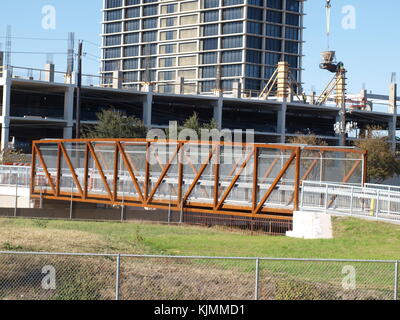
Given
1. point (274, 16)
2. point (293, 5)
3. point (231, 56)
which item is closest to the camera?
point (231, 56)

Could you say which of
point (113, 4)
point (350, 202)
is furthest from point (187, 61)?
point (350, 202)

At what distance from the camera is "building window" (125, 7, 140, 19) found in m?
151

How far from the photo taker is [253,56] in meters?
138

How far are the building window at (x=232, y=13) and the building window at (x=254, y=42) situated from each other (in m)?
4.20

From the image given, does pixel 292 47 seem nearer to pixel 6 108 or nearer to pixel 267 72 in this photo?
→ pixel 267 72

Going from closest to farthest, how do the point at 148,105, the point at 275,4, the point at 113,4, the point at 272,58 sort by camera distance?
the point at 148,105, the point at 275,4, the point at 272,58, the point at 113,4

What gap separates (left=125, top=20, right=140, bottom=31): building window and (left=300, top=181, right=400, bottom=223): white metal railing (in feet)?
407

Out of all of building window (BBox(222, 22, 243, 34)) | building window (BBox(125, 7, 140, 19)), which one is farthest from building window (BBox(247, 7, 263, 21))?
building window (BBox(125, 7, 140, 19))

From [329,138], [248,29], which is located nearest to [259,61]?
[248,29]

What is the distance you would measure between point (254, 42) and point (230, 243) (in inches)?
4477

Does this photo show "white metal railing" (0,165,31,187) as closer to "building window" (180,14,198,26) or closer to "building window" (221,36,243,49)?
"building window" (221,36,243,49)

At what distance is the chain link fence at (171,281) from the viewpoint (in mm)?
16266

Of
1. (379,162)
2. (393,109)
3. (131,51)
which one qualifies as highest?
(131,51)

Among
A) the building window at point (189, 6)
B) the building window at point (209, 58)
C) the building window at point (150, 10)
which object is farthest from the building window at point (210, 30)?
the building window at point (150, 10)
